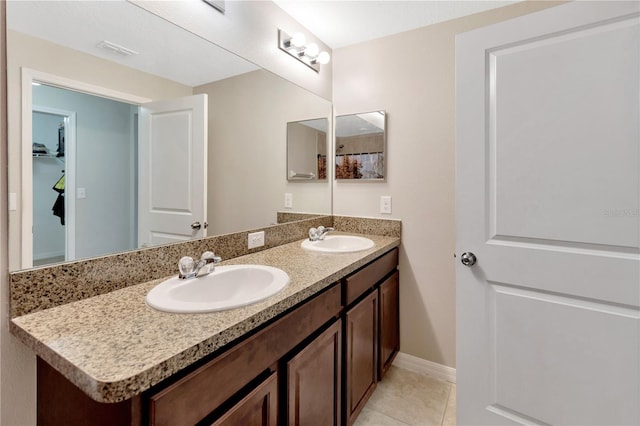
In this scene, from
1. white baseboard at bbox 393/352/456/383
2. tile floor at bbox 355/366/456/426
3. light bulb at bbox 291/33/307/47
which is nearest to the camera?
tile floor at bbox 355/366/456/426

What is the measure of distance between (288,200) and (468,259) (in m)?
1.12

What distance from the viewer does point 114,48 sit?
1.09m

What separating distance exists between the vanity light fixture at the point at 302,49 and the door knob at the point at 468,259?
1516mm

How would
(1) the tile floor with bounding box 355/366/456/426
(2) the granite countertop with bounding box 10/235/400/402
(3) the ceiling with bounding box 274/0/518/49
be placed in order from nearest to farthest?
(2) the granite countertop with bounding box 10/235/400/402 → (1) the tile floor with bounding box 355/366/456/426 → (3) the ceiling with bounding box 274/0/518/49

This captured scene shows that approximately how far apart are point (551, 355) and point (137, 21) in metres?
2.16

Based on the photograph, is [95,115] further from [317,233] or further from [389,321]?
[389,321]

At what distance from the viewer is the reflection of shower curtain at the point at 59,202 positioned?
3.18 ft

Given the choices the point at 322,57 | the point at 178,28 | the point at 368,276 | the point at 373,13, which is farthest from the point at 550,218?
the point at 178,28

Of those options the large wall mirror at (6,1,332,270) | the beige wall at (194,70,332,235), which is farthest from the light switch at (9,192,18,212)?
the beige wall at (194,70,332,235)

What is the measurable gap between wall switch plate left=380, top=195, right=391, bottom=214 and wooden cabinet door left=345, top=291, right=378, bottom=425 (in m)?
0.64

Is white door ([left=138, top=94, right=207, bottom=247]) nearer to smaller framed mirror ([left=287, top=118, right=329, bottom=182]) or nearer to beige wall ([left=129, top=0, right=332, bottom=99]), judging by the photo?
beige wall ([left=129, top=0, right=332, bottom=99])

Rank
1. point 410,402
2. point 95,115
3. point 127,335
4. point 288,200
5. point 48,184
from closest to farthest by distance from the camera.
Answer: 1. point 127,335
2. point 48,184
3. point 95,115
4. point 410,402
5. point 288,200

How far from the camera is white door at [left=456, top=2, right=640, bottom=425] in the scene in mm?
1145

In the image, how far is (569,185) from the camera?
123cm
